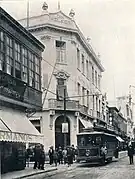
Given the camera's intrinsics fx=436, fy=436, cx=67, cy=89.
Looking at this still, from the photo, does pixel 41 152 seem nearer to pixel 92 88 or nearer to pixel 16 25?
pixel 92 88

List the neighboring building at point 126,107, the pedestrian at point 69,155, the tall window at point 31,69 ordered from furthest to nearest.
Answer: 1. the pedestrian at point 69,155
2. the tall window at point 31,69
3. the neighboring building at point 126,107

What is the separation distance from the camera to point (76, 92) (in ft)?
47.0

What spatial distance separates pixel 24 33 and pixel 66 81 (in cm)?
427

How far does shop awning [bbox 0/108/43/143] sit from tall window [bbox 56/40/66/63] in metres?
2.56

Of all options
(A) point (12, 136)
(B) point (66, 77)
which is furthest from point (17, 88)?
(B) point (66, 77)

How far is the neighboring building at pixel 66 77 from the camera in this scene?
435 inches

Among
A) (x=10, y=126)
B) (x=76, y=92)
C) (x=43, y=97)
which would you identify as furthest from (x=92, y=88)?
(x=10, y=126)

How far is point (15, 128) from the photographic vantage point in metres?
8.27

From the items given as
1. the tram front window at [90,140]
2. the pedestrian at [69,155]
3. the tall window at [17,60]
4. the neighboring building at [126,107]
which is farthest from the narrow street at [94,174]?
the tram front window at [90,140]

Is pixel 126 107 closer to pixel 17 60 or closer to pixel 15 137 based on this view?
pixel 17 60

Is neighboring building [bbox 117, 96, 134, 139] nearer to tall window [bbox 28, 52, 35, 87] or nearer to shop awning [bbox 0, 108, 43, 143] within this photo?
shop awning [bbox 0, 108, 43, 143]

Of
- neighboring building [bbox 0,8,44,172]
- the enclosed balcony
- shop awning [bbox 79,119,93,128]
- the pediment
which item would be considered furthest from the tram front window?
the pediment

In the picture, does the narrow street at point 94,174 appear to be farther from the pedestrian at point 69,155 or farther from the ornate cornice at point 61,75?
the ornate cornice at point 61,75

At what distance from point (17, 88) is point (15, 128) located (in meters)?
2.53
